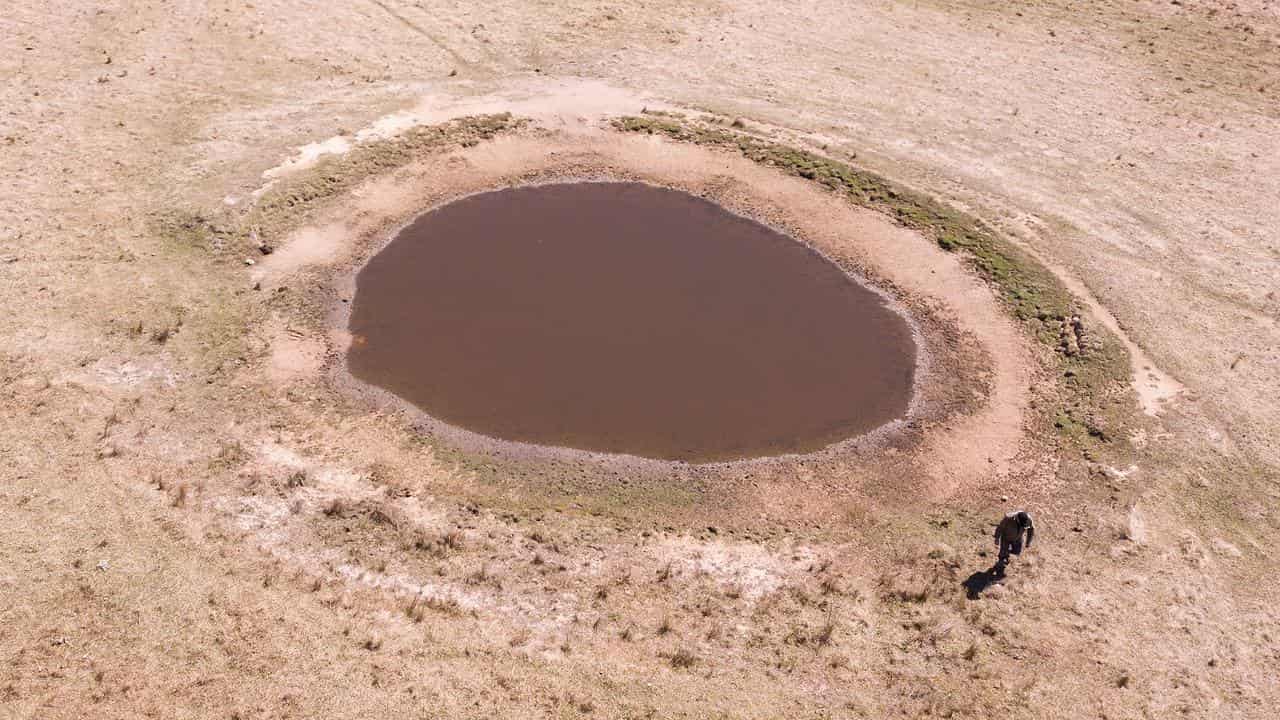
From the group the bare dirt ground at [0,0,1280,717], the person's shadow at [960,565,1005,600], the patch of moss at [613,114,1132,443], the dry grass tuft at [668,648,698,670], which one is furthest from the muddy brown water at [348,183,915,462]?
the dry grass tuft at [668,648,698,670]

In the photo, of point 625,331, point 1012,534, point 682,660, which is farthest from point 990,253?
point 682,660

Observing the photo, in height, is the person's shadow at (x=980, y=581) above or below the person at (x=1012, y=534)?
below

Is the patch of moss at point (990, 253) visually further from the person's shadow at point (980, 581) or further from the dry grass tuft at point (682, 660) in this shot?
the dry grass tuft at point (682, 660)

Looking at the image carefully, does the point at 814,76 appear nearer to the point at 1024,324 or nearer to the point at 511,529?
the point at 1024,324

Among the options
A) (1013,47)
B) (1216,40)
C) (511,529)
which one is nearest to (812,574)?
(511,529)

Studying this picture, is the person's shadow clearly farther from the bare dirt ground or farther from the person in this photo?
the bare dirt ground

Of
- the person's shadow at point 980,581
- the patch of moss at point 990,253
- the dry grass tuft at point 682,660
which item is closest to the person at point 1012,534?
the person's shadow at point 980,581
